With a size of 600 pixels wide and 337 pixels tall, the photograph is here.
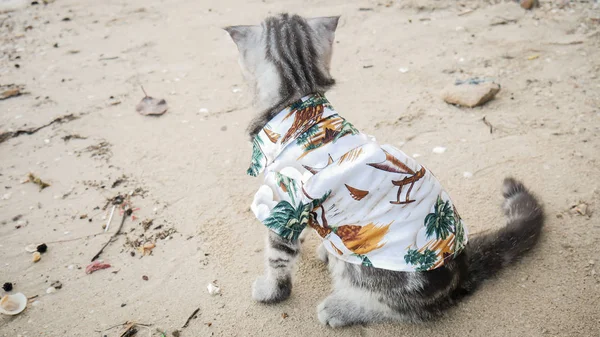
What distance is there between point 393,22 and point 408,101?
2.15m

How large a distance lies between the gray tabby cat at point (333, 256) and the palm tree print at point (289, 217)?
0.28 metres

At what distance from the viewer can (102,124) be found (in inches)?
173

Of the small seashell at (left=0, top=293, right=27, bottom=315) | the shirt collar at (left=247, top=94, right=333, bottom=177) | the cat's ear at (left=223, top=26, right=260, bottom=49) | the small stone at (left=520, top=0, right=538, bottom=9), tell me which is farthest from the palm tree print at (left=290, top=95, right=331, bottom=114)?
the small stone at (left=520, top=0, right=538, bottom=9)

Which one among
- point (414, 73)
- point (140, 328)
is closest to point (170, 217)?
point (140, 328)

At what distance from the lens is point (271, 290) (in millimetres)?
2607

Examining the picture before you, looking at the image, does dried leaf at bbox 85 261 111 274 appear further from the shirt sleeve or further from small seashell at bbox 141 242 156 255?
the shirt sleeve

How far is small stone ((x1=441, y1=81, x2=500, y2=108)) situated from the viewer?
412cm

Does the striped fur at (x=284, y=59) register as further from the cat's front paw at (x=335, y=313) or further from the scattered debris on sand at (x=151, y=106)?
the scattered debris on sand at (x=151, y=106)

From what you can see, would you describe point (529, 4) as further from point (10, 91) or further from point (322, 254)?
point (10, 91)

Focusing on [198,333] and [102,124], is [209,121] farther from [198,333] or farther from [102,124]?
[198,333]

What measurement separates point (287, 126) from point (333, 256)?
2.91ft

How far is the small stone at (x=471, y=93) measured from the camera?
412cm

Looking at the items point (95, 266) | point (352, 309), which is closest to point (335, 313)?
point (352, 309)

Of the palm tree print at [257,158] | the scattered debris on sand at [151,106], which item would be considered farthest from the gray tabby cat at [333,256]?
the scattered debris on sand at [151,106]
